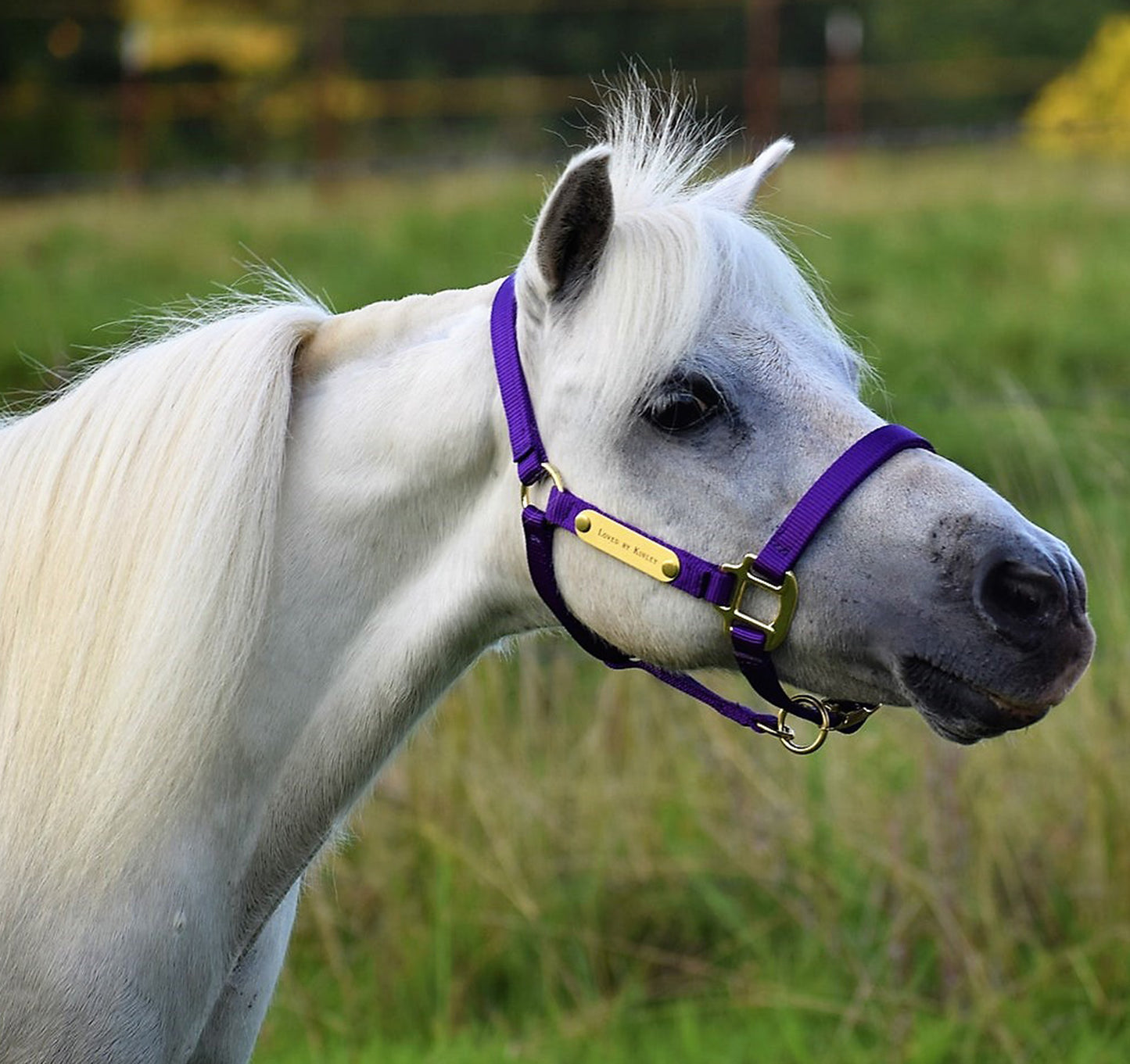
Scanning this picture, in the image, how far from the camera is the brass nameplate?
83.7 inches

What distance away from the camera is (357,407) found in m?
2.32

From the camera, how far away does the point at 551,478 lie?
7.18 ft

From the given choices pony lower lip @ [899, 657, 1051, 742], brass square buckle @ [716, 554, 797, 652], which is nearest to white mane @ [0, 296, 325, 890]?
brass square buckle @ [716, 554, 797, 652]

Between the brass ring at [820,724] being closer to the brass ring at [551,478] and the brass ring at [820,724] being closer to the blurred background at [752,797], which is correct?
the brass ring at [551,478]

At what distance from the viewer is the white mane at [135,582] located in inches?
85.4

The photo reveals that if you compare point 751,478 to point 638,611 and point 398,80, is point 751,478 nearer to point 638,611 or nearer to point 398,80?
point 638,611

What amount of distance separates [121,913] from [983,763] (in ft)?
9.26

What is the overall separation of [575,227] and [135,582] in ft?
2.80

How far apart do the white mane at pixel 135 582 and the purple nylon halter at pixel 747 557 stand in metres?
0.37

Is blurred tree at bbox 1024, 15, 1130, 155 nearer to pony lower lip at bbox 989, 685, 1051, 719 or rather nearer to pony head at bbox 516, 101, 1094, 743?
pony head at bbox 516, 101, 1094, 743

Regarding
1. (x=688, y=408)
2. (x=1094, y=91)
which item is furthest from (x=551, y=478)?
(x=1094, y=91)

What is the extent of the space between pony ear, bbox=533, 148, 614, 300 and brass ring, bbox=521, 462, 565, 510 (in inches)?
10.2

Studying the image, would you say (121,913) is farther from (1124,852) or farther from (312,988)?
(1124,852)

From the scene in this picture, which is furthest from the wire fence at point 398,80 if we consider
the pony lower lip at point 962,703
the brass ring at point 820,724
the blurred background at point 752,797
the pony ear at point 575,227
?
the pony lower lip at point 962,703
